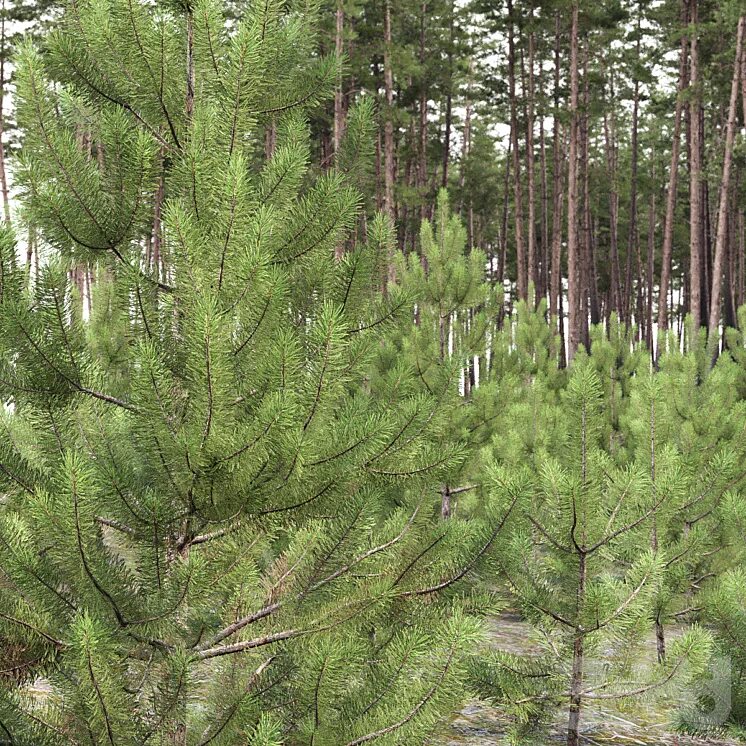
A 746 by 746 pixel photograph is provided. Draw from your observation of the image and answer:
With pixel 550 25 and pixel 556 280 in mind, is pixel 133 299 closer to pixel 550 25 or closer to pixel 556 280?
pixel 556 280

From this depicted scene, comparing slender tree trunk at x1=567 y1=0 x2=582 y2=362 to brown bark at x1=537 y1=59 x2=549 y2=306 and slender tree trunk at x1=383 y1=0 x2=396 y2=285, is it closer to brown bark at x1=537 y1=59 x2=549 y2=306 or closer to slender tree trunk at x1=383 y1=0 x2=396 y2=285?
brown bark at x1=537 y1=59 x2=549 y2=306

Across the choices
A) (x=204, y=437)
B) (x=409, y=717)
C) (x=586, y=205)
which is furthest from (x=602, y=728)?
(x=586, y=205)

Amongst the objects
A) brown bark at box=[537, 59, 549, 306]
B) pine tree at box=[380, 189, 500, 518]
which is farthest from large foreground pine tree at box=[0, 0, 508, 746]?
brown bark at box=[537, 59, 549, 306]

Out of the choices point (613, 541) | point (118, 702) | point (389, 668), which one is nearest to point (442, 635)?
point (389, 668)

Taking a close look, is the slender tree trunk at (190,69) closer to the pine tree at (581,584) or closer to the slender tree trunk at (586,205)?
the pine tree at (581,584)

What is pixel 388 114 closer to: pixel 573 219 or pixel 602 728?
pixel 573 219

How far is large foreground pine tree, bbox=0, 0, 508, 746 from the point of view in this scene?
2459mm

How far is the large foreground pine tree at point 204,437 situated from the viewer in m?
2.46

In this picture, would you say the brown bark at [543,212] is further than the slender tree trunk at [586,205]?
Yes

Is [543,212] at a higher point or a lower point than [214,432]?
higher

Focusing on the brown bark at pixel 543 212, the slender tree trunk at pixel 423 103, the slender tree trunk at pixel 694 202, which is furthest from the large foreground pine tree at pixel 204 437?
the brown bark at pixel 543 212

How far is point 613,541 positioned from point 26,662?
271cm

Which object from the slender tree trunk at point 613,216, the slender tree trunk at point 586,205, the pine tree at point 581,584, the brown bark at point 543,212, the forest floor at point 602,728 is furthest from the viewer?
the slender tree trunk at point 613,216

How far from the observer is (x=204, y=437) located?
8.09 ft
